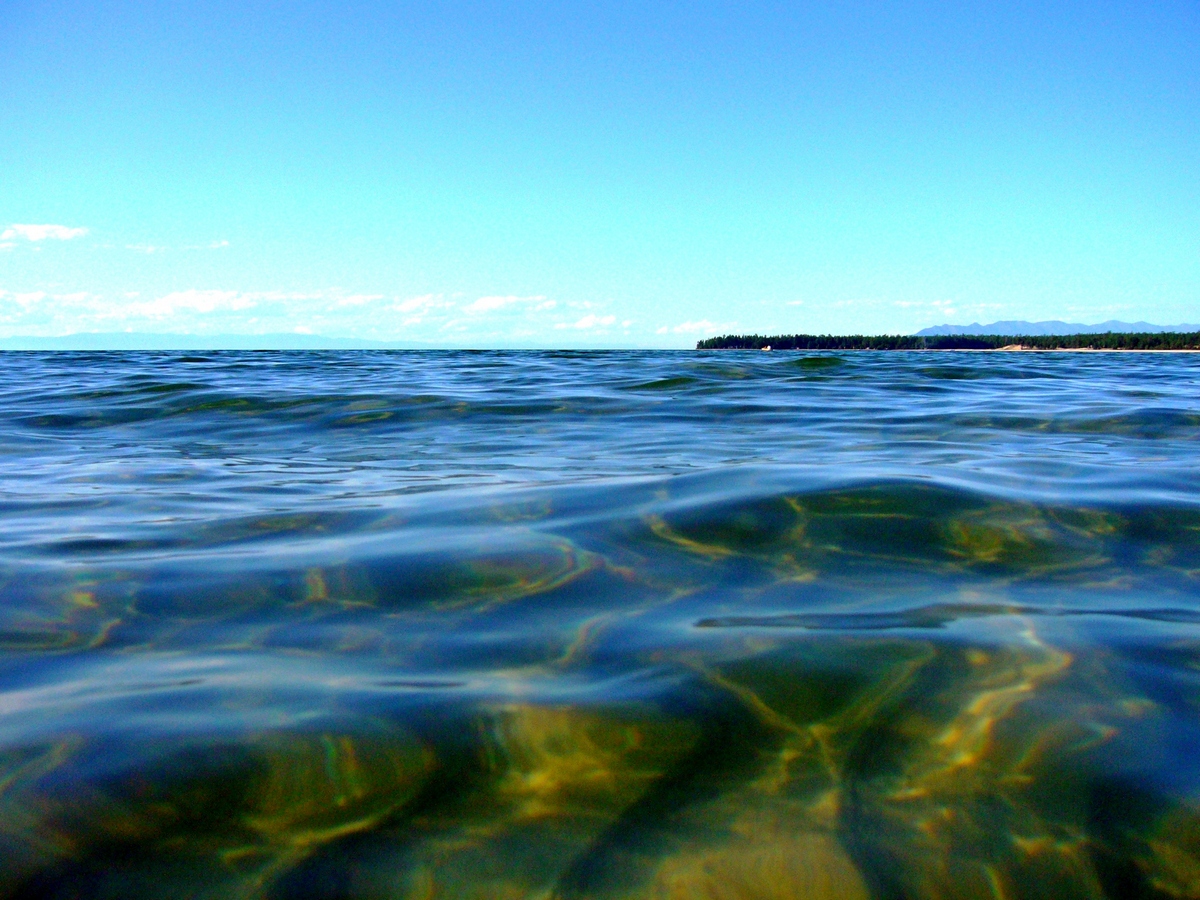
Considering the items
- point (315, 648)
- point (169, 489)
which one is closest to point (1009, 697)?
point (315, 648)

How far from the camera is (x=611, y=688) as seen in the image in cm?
163

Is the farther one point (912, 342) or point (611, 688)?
point (912, 342)

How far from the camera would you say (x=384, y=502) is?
11.9ft

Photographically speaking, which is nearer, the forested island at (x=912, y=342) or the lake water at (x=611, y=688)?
the lake water at (x=611, y=688)

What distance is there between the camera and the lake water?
1.17 metres

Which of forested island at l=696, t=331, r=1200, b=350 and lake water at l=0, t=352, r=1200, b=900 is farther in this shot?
forested island at l=696, t=331, r=1200, b=350

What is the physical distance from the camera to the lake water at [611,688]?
1168 millimetres

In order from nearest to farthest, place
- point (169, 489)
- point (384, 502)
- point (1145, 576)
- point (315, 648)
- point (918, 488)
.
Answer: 1. point (315, 648)
2. point (1145, 576)
3. point (918, 488)
4. point (384, 502)
5. point (169, 489)

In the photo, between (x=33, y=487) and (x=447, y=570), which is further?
(x=33, y=487)

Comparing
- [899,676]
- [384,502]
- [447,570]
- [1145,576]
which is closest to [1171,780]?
[899,676]

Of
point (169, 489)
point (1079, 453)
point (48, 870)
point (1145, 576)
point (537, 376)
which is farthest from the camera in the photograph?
point (537, 376)

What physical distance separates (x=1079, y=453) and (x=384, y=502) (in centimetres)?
395

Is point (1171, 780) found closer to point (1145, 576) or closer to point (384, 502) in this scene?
point (1145, 576)

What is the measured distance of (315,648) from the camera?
1921 mm
